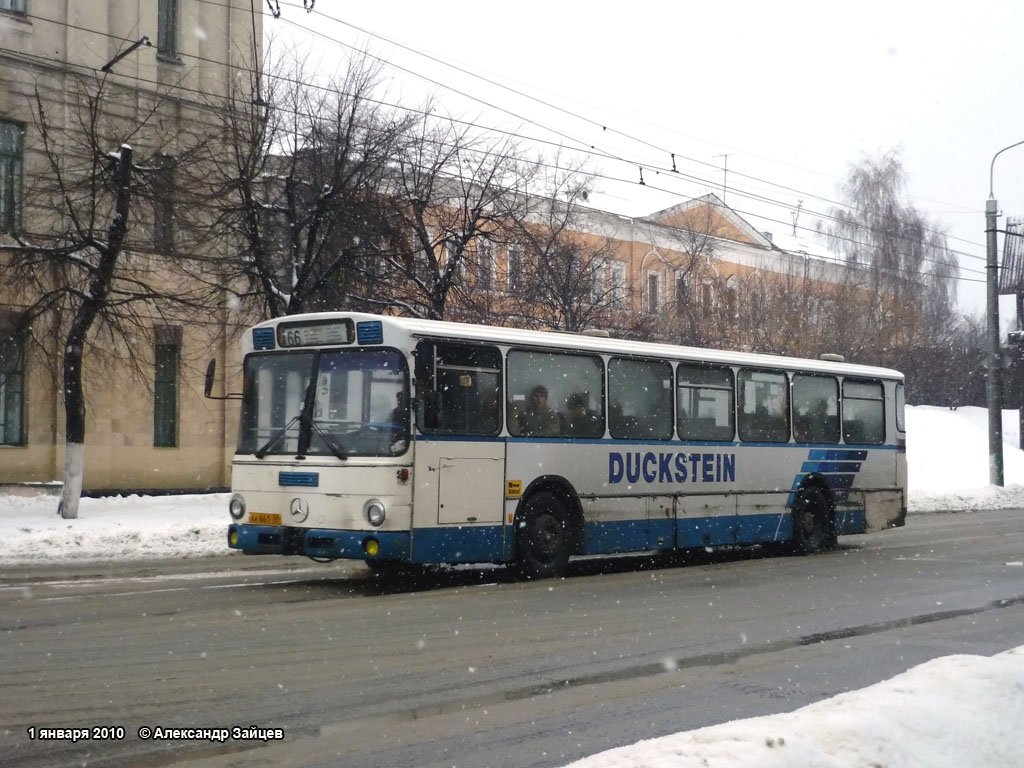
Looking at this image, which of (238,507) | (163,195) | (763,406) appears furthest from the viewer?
(163,195)

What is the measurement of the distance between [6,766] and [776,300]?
4258 cm

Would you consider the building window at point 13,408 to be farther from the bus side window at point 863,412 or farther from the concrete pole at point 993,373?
the concrete pole at point 993,373

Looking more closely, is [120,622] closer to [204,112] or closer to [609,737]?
[609,737]

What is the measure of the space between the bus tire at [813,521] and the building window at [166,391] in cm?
1554

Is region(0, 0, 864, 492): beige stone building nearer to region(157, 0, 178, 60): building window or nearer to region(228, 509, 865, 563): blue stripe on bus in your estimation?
region(157, 0, 178, 60): building window

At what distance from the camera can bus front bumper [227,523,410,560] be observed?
1265cm

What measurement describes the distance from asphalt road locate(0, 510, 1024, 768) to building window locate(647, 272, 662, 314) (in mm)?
28029

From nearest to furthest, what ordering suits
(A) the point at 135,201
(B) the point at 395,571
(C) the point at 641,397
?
(B) the point at 395,571
(C) the point at 641,397
(A) the point at 135,201

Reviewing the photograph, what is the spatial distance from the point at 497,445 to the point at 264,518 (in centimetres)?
259

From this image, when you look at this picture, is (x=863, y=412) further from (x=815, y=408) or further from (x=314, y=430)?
(x=314, y=430)

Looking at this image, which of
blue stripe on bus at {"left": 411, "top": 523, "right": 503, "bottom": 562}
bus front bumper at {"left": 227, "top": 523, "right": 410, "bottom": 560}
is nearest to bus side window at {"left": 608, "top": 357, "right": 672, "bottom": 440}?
blue stripe on bus at {"left": 411, "top": 523, "right": 503, "bottom": 562}

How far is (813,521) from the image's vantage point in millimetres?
19047

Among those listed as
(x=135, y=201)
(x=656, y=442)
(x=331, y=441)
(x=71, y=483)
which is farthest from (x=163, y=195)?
(x=331, y=441)

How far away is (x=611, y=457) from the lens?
15.4m
